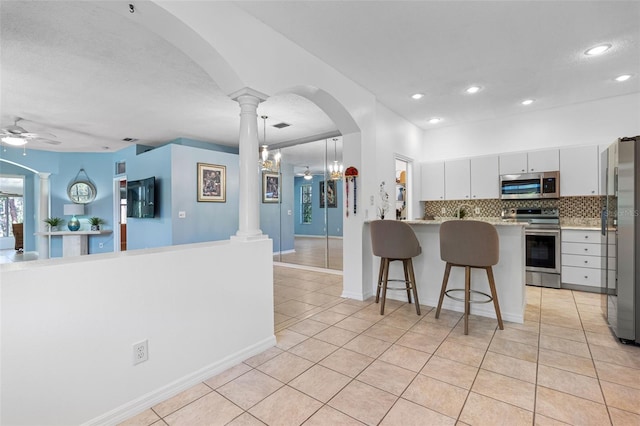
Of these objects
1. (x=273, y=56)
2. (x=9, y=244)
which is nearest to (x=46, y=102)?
(x=273, y=56)

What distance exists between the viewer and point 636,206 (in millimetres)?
2400

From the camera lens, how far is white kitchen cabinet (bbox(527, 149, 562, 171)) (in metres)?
4.46

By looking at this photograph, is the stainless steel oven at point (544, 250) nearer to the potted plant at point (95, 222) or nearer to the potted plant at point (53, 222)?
the potted plant at point (95, 222)

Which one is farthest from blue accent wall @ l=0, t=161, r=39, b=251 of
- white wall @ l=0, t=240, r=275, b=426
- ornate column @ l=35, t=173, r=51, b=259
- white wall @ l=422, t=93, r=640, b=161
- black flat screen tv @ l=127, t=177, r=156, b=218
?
white wall @ l=422, t=93, r=640, b=161

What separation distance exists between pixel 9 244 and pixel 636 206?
564 inches

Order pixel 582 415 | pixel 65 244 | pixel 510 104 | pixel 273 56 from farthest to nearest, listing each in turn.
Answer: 1. pixel 65 244
2. pixel 510 104
3. pixel 273 56
4. pixel 582 415

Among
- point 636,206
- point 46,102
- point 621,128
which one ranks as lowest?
point 636,206

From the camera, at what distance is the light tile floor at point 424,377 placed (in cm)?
168

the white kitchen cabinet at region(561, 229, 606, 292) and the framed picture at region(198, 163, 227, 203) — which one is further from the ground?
the framed picture at region(198, 163, 227, 203)

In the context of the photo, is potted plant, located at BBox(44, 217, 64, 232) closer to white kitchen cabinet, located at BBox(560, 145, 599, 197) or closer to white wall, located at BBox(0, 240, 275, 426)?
white wall, located at BBox(0, 240, 275, 426)

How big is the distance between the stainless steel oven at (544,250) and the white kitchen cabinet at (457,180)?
3.68 feet

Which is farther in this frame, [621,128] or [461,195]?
[461,195]

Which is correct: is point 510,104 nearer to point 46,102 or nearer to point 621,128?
point 621,128

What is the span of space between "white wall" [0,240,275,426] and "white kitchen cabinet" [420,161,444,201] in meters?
4.16
